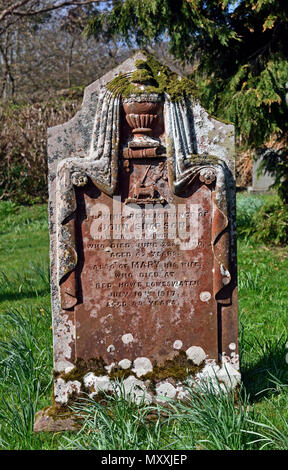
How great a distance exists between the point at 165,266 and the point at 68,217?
688 mm

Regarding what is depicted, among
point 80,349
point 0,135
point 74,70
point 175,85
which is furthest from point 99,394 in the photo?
point 74,70

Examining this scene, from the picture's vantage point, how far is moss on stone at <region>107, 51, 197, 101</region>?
11.1ft

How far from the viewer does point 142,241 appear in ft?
11.3

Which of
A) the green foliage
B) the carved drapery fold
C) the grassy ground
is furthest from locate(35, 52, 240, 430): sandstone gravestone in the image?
the green foliage

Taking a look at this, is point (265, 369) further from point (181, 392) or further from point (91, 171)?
point (91, 171)

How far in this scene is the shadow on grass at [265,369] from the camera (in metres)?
3.60

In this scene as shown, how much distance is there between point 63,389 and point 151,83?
79.5 inches

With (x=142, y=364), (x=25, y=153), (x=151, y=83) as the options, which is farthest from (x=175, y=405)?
(x=25, y=153)

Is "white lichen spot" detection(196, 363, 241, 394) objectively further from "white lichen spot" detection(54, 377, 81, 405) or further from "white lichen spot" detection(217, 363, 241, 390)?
"white lichen spot" detection(54, 377, 81, 405)

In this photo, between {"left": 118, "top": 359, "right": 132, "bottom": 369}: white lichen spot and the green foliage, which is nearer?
{"left": 118, "top": 359, "right": 132, "bottom": 369}: white lichen spot

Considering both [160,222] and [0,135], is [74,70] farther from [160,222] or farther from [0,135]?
[160,222]

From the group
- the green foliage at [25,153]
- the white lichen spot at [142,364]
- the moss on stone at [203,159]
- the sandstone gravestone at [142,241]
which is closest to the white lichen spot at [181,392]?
the sandstone gravestone at [142,241]
